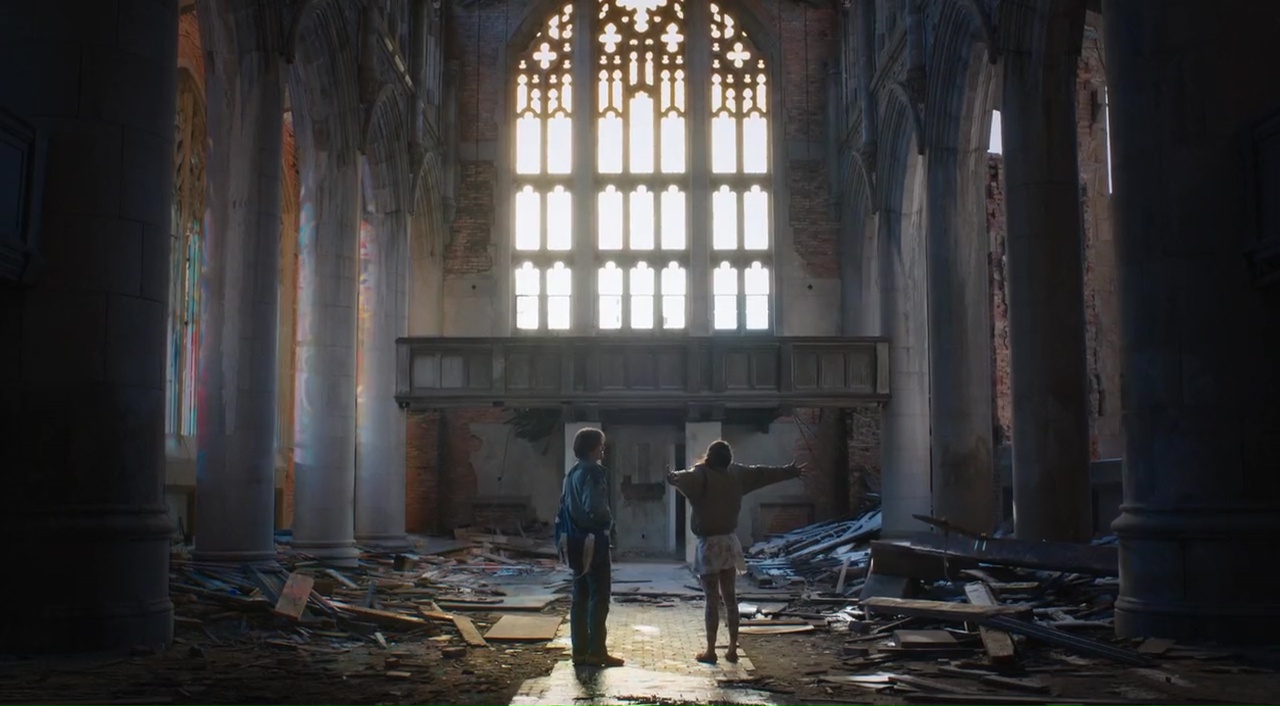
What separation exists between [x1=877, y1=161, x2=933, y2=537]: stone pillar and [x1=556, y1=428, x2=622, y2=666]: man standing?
540 inches

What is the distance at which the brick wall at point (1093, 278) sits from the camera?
974 inches

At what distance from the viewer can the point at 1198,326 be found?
929 cm

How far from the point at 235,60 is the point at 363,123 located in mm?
5067

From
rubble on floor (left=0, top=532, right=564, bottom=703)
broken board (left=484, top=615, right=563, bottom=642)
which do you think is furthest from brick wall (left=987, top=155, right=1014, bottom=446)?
broken board (left=484, top=615, right=563, bottom=642)

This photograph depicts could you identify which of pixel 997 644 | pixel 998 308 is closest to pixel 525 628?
pixel 997 644

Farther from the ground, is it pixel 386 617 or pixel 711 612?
pixel 711 612

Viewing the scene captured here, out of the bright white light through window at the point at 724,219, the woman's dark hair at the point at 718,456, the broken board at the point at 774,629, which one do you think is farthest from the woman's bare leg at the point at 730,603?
the bright white light through window at the point at 724,219

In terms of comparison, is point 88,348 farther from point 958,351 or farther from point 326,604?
point 958,351

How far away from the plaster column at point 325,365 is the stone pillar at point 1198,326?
12157 millimetres

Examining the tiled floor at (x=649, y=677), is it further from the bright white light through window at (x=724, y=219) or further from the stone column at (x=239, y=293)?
the bright white light through window at (x=724, y=219)

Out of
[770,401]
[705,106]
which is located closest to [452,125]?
[705,106]

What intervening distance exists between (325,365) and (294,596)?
788 centimetres

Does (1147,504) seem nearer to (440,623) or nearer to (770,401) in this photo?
(440,623)

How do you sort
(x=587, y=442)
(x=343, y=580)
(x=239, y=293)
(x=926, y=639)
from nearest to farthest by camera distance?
(x=587, y=442), (x=926, y=639), (x=239, y=293), (x=343, y=580)
